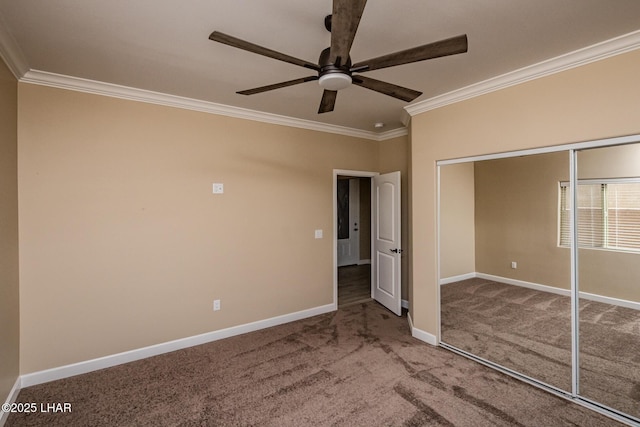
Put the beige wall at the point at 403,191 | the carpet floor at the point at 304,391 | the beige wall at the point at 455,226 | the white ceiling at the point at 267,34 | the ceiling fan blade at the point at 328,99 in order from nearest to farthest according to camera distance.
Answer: the white ceiling at the point at 267,34
the ceiling fan blade at the point at 328,99
the carpet floor at the point at 304,391
the beige wall at the point at 455,226
the beige wall at the point at 403,191

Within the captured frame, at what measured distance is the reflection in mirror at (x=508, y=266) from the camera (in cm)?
254

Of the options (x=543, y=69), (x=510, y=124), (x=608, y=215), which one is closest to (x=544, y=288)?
(x=608, y=215)

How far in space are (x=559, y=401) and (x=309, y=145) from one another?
355cm

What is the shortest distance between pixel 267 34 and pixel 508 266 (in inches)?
120

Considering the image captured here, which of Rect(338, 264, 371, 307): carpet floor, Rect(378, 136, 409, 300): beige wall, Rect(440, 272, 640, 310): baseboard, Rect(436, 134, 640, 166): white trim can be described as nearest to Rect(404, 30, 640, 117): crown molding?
Rect(436, 134, 640, 166): white trim

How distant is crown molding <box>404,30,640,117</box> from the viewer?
6.43ft

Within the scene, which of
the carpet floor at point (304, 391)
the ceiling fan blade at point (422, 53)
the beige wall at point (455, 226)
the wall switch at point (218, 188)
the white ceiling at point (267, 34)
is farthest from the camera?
the wall switch at point (218, 188)

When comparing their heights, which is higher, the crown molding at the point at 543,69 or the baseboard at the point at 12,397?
the crown molding at the point at 543,69

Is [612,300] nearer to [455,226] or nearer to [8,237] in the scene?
[455,226]

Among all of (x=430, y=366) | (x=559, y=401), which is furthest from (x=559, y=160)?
(x=430, y=366)

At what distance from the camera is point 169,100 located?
3023 mm

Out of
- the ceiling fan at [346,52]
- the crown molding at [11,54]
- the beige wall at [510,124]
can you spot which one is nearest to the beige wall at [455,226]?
the beige wall at [510,124]

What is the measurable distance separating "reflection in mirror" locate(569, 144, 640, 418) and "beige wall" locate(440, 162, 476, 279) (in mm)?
956

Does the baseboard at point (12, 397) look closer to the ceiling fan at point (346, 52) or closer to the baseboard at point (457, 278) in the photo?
the ceiling fan at point (346, 52)
